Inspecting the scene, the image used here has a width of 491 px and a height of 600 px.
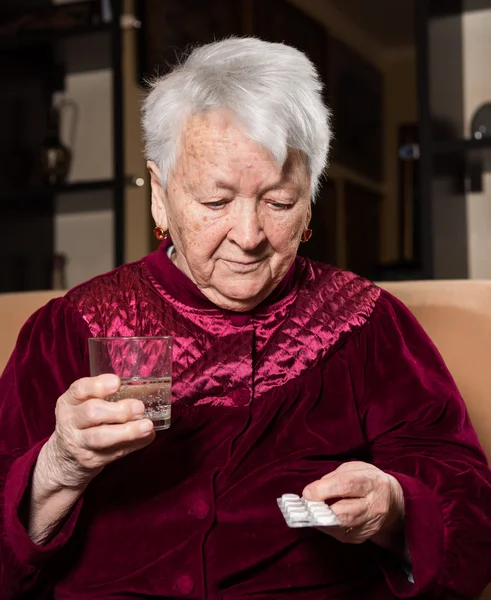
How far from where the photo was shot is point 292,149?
4.37 feet

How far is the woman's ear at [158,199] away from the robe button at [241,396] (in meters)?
0.29

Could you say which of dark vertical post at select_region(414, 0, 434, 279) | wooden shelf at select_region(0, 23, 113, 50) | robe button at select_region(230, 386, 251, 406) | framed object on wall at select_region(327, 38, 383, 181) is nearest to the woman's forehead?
robe button at select_region(230, 386, 251, 406)

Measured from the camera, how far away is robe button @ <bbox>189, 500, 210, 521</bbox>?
4.33 ft

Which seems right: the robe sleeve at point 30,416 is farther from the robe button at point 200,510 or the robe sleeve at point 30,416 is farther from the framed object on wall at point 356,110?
the framed object on wall at point 356,110

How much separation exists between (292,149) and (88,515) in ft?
2.11

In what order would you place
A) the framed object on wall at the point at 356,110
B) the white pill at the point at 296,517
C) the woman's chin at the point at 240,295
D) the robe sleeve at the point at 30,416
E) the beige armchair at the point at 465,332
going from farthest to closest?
1. the framed object on wall at the point at 356,110
2. the beige armchair at the point at 465,332
3. the woman's chin at the point at 240,295
4. the robe sleeve at the point at 30,416
5. the white pill at the point at 296,517

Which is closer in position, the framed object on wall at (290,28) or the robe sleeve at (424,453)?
the robe sleeve at (424,453)

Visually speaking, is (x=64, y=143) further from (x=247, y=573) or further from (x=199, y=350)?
(x=247, y=573)

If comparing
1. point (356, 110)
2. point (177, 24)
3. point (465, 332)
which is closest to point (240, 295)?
point (465, 332)

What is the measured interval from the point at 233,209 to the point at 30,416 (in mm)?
446

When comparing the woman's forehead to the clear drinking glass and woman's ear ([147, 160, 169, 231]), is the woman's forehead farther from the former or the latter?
the clear drinking glass

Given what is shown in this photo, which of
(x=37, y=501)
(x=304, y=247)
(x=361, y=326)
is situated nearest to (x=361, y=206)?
(x=304, y=247)

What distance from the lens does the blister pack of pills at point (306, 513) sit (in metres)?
0.98

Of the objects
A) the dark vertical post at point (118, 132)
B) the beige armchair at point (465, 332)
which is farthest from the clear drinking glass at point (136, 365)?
the dark vertical post at point (118, 132)
